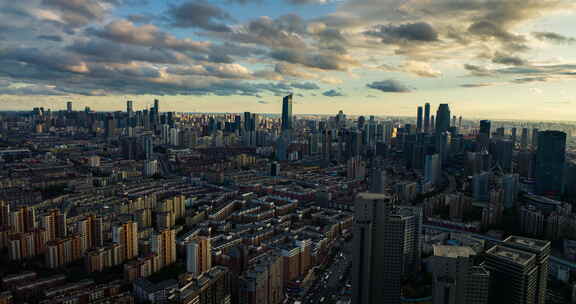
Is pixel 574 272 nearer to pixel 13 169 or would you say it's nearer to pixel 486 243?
pixel 486 243

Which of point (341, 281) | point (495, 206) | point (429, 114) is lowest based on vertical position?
point (341, 281)

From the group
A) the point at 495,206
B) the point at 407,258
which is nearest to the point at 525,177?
the point at 495,206

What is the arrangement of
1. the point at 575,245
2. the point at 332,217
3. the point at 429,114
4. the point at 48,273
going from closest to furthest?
the point at 48,273, the point at 575,245, the point at 332,217, the point at 429,114

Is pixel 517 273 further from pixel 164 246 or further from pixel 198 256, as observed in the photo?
pixel 164 246

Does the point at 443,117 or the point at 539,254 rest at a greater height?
the point at 443,117

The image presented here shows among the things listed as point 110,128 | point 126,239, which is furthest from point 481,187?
point 110,128

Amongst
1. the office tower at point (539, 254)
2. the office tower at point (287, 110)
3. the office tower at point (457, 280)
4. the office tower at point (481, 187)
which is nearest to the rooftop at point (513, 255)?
the office tower at point (539, 254)

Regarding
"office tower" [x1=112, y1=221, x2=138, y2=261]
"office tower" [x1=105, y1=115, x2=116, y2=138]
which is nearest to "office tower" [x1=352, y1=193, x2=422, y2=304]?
"office tower" [x1=112, y1=221, x2=138, y2=261]
